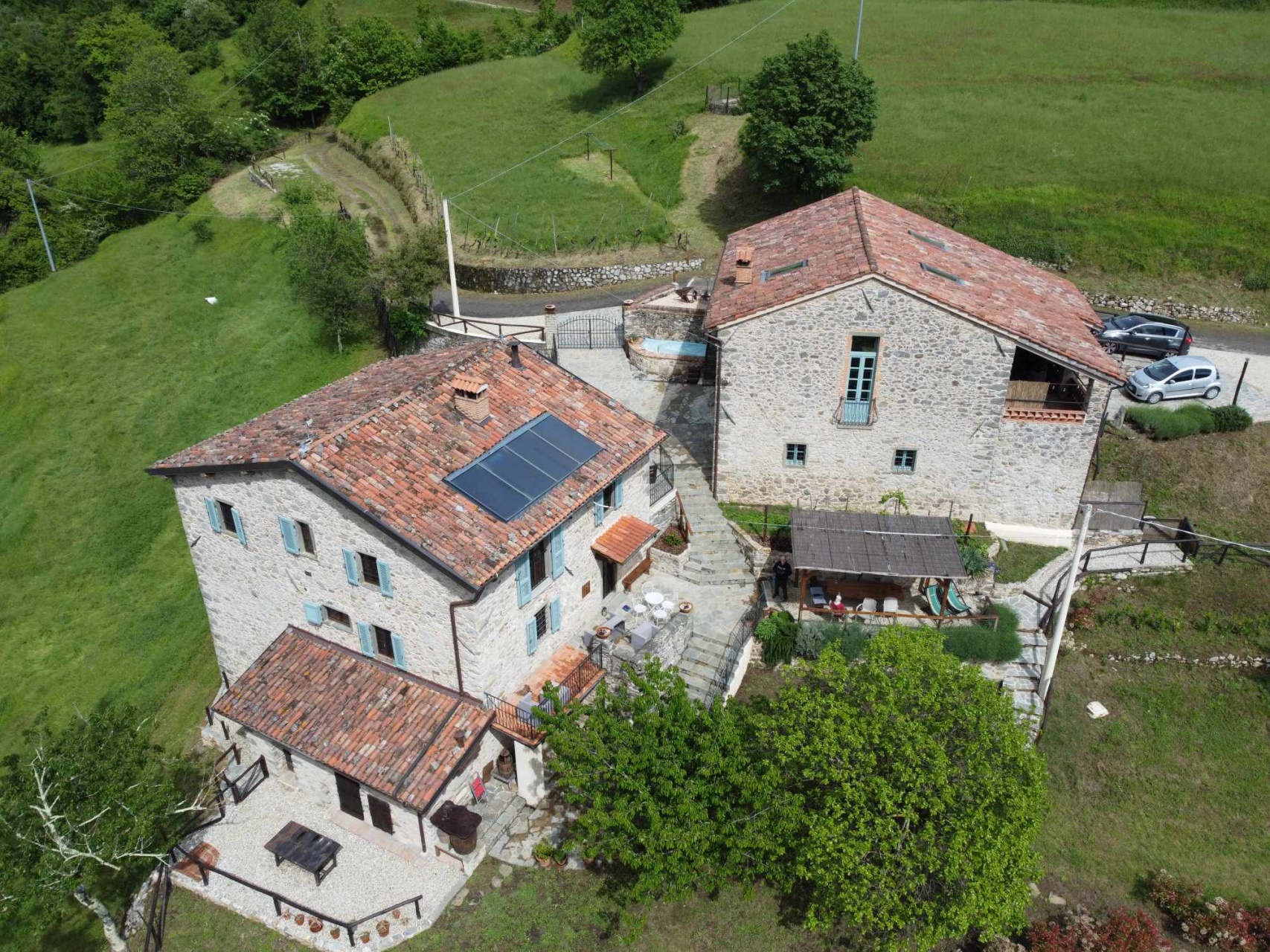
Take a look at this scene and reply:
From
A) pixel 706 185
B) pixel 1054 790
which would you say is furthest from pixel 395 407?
pixel 706 185

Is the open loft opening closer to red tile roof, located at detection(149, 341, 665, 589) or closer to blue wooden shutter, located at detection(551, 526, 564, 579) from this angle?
red tile roof, located at detection(149, 341, 665, 589)

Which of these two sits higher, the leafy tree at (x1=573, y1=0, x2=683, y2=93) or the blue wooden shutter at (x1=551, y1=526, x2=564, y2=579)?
the leafy tree at (x1=573, y1=0, x2=683, y2=93)

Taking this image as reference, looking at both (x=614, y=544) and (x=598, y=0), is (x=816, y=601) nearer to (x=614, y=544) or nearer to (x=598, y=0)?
(x=614, y=544)

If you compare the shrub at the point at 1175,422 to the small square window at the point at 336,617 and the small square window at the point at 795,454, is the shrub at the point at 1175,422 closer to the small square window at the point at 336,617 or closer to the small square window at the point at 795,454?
the small square window at the point at 795,454

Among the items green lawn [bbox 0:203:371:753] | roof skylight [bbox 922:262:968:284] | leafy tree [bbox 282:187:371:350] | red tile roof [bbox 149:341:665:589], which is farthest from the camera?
leafy tree [bbox 282:187:371:350]

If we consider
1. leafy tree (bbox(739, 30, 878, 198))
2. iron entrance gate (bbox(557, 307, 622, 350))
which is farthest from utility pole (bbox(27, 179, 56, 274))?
leafy tree (bbox(739, 30, 878, 198))

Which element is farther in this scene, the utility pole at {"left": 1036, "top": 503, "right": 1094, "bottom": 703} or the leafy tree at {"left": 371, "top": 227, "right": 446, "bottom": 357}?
the leafy tree at {"left": 371, "top": 227, "right": 446, "bottom": 357}

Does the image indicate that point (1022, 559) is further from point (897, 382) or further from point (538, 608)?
point (538, 608)
